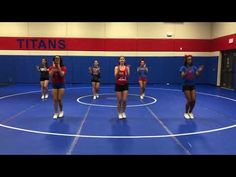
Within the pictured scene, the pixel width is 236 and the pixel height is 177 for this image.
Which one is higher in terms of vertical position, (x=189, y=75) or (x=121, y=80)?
(x=189, y=75)

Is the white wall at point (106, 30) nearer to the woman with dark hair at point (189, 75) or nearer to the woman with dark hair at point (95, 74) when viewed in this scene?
the woman with dark hair at point (95, 74)

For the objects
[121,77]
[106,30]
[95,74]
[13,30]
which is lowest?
[95,74]

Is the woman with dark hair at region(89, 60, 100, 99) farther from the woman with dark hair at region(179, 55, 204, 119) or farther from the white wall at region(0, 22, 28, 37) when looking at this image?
the white wall at region(0, 22, 28, 37)

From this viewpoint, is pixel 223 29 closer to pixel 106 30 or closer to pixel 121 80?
pixel 106 30

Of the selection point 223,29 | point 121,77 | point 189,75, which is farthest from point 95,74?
point 223,29

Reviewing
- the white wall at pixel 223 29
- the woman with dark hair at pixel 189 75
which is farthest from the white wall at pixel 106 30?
the woman with dark hair at pixel 189 75

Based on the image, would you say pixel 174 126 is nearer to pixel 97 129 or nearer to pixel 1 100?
pixel 97 129

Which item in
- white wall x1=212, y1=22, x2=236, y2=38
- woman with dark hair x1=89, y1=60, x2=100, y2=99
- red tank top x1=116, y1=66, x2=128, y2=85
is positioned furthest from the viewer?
white wall x1=212, y1=22, x2=236, y2=38

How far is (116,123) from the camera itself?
9.58 meters

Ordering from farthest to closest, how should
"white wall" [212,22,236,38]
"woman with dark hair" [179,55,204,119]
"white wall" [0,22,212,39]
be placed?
"white wall" [0,22,212,39], "white wall" [212,22,236,38], "woman with dark hair" [179,55,204,119]

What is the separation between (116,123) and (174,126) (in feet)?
6.19

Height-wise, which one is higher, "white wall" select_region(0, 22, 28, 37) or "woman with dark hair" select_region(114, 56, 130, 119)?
"white wall" select_region(0, 22, 28, 37)

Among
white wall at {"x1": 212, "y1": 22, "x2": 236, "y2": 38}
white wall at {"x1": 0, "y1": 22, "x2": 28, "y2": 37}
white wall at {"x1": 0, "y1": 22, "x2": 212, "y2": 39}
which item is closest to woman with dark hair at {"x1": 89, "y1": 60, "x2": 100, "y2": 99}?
white wall at {"x1": 0, "y1": 22, "x2": 212, "y2": 39}
